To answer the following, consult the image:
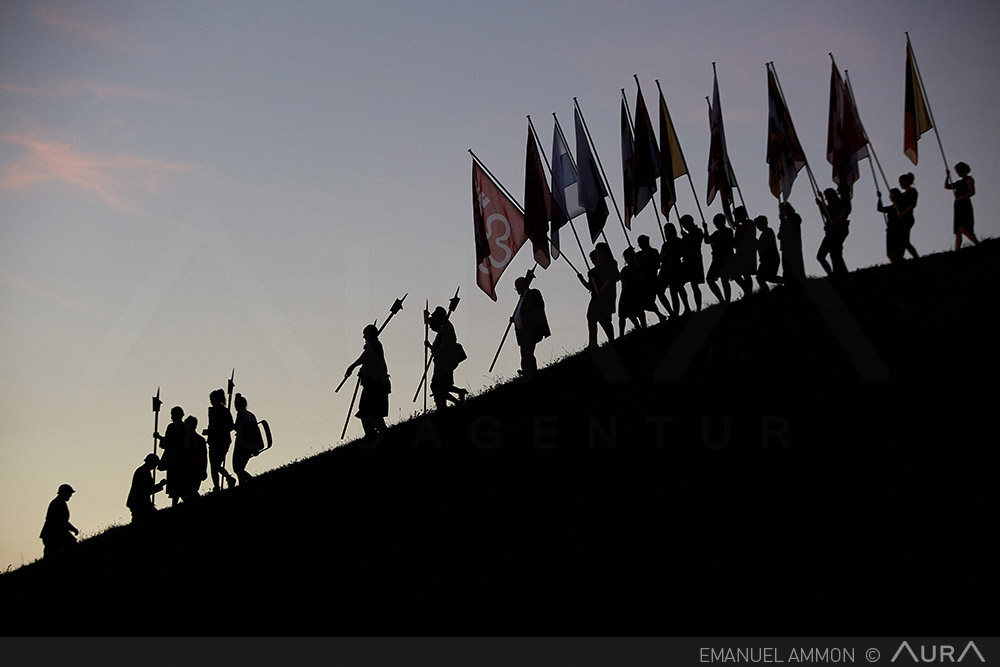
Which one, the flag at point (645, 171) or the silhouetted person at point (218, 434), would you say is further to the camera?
the flag at point (645, 171)

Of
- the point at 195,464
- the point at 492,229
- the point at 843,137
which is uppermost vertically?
the point at 843,137

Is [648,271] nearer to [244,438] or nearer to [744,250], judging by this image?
[744,250]

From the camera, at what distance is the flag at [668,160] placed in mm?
26359

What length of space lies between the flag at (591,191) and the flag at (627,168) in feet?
1.95

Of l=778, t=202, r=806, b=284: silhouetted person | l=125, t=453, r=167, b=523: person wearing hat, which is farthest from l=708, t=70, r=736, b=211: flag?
l=125, t=453, r=167, b=523: person wearing hat

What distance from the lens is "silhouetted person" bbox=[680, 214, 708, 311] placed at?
2450 centimetres

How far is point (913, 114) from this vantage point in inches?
976

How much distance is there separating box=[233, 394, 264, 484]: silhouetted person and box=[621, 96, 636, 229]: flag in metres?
9.83

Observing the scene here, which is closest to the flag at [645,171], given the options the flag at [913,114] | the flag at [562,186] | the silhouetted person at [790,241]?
the flag at [562,186]

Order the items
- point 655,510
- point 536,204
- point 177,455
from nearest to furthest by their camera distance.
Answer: point 655,510 < point 177,455 < point 536,204

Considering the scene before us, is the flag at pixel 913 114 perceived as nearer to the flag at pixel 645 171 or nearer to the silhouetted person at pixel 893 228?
the silhouetted person at pixel 893 228

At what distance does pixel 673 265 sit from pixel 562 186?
3.55 m

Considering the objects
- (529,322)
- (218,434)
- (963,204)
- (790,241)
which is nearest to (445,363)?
(529,322)
